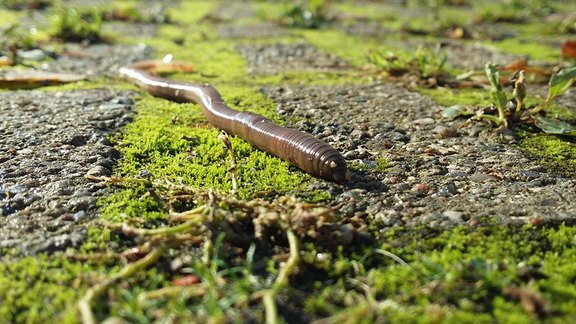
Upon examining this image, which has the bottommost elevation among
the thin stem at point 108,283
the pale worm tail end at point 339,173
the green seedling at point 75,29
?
the thin stem at point 108,283

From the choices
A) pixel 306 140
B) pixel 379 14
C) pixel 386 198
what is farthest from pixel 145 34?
pixel 386 198

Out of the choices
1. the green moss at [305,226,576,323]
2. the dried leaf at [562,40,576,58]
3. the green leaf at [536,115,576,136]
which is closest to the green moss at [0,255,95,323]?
the green moss at [305,226,576,323]

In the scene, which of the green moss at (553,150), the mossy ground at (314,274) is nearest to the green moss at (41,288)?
the mossy ground at (314,274)

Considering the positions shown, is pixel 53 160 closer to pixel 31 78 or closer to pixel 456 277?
pixel 31 78

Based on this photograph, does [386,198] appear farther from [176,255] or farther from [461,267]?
[176,255]

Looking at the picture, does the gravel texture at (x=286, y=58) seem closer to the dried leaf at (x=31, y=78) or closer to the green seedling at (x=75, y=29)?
the dried leaf at (x=31, y=78)

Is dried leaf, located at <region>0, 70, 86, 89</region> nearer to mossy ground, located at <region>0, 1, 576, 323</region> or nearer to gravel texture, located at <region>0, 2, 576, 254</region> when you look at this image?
gravel texture, located at <region>0, 2, 576, 254</region>

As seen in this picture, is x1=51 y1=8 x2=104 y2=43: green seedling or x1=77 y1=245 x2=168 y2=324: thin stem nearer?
x1=77 y1=245 x2=168 y2=324: thin stem
